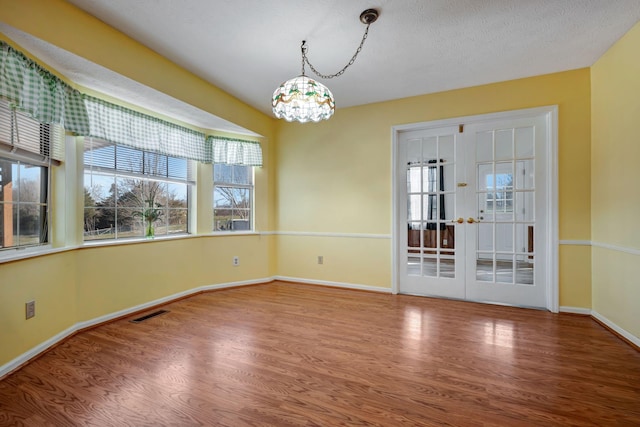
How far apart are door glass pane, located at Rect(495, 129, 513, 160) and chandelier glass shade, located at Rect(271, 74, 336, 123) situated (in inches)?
93.3

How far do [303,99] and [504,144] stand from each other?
2649mm

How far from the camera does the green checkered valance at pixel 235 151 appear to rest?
404cm

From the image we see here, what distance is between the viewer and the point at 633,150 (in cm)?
237

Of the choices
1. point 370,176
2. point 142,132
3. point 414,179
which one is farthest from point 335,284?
point 142,132

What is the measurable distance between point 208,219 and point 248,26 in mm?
2552

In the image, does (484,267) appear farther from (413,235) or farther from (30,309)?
(30,309)

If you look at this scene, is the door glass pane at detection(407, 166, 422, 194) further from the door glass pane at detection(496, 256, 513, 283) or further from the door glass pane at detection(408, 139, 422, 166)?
the door glass pane at detection(496, 256, 513, 283)

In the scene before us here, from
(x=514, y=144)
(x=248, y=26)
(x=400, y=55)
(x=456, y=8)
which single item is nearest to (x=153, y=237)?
(x=248, y=26)

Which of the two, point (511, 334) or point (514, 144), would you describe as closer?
point (511, 334)

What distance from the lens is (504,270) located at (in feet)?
11.1

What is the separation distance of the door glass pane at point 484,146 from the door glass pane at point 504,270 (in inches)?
47.9

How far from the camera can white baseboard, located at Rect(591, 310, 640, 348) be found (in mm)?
2322

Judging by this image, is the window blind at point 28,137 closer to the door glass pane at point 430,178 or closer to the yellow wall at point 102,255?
the yellow wall at point 102,255

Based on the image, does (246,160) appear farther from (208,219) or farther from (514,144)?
(514,144)
